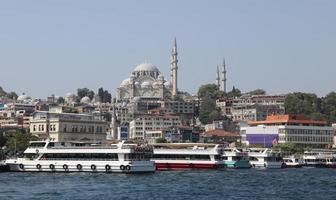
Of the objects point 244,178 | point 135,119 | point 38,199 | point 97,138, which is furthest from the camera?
point 135,119

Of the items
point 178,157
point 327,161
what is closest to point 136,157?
point 178,157

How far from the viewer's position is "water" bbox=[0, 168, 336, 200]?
46.8m

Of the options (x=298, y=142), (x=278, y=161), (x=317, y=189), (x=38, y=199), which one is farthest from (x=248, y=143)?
(x=38, y=199)

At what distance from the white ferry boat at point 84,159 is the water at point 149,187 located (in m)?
2.10

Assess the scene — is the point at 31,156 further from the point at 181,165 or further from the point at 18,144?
the point at 18,144

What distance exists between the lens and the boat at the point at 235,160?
8856 cm

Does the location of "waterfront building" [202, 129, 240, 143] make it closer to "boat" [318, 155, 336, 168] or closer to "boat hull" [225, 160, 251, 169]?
"boat" [318, 155, 336, 168]

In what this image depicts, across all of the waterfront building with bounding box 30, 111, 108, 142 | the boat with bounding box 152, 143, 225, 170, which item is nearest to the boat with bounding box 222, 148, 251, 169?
the boat with bounding box 152, 143, 225, 170

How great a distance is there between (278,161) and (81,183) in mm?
45968

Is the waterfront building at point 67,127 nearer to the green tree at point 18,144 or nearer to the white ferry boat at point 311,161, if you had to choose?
the green tree at point 18,144

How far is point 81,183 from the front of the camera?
181ft

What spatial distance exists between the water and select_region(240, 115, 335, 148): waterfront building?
267ft

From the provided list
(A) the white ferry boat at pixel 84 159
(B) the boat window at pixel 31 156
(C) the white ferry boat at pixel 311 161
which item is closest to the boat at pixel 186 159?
(A) the white ferry boat at pixel 84 159

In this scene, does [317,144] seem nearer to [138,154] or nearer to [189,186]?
[138,154]
